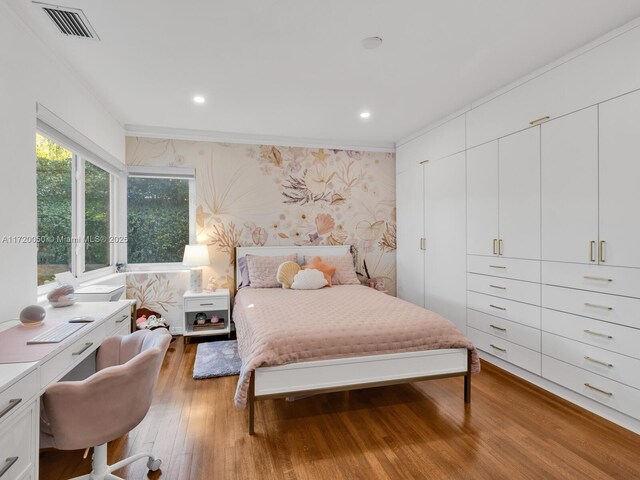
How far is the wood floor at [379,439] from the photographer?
1749 millimetres

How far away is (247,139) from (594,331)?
3942 millimetres

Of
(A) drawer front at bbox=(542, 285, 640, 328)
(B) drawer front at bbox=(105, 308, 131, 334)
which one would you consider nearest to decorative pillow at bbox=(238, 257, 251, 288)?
(B) drawer front at bbox=(105, 308, 131, 334)

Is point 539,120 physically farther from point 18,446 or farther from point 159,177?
point 159,177

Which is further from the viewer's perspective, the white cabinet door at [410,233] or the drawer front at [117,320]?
the white cabinet door at [410,233]

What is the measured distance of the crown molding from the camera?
3971mm

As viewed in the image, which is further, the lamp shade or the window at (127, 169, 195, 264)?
the window at (127, 169, 195, 264)

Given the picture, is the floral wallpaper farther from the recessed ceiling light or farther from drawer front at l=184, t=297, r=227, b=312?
→ the recessed ceiling light

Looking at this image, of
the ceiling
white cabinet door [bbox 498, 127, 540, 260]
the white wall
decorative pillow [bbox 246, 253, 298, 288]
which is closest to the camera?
the white wall

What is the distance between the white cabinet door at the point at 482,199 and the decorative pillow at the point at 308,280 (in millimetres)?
1614

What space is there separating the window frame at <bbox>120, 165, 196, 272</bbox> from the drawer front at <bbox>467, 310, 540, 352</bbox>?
11.0 ft

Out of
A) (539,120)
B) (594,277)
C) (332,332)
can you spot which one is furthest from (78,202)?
(594,277)

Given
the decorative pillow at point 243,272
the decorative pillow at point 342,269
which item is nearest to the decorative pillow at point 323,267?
the decorative pillow at point 342,269

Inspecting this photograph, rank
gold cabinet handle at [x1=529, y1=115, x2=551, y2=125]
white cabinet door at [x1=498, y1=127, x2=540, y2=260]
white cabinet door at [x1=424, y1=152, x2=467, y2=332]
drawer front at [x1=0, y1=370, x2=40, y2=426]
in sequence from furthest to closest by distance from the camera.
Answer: white cabinet door at [x1=424, y1=152, x2=467, y2=332] < white cabinet door at [x1=498, y1=127, x2=540, y2=260] < gold cabinet handle at [x1=529, y1=115, x2=551, y2=125] < drawer front at [x1=0, y1=370, x2=40, y2=426]

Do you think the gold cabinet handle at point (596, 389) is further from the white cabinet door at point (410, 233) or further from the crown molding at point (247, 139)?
the crown molding at point (247, 139)
